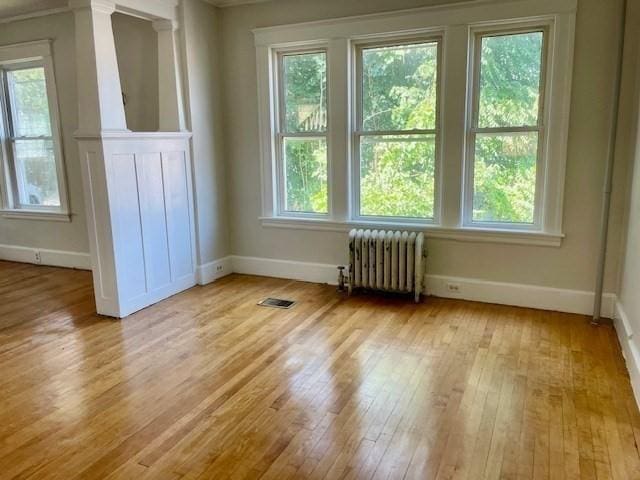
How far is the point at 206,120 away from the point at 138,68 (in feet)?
2.70

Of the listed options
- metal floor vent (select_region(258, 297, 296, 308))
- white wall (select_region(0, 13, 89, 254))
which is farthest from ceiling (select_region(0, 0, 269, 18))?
metal floor vent (select_region(258, 297, 296, 308))

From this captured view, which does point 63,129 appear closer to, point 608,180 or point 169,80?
point 169,80

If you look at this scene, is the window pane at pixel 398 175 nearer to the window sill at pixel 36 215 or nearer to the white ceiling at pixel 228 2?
the white ceiling at pixel 228 2

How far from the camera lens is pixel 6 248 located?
5812 mm

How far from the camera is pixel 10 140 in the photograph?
18.1 ft

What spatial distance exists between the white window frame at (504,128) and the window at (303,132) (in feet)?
4.26

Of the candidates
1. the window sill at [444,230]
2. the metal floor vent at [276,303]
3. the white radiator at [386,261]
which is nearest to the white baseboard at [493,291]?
the white radiator at [386,261]

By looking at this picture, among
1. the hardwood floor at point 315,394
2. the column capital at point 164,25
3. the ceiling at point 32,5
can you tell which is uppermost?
the ceiling at point 32,5

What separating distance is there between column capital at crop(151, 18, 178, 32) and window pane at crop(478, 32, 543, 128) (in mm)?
2619

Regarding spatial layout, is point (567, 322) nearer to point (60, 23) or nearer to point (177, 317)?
point (177, 317)

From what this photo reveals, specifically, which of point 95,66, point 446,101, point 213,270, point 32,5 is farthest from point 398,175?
point 32,5

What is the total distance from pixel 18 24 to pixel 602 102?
566 cm

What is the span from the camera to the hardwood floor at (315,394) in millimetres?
2107

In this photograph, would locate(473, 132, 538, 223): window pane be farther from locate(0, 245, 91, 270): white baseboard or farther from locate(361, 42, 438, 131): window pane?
locate(0, 245, 91, 270): white baseboard
